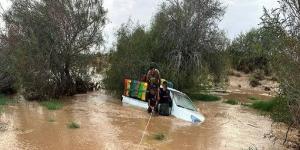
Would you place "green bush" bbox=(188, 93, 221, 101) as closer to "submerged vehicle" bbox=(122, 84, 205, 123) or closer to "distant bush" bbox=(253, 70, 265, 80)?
"submerged vehicle" bbox=(122, 84, 205, 123)

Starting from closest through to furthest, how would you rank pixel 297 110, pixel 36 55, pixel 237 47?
pixel 297 110
pixel 36 55
pixel 237 47

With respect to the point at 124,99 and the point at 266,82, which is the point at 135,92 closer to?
the point at 124,99

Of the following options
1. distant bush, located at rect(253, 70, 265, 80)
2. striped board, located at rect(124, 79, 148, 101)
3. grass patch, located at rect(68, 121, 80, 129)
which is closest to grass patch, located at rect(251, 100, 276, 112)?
striped board, located at rect(124, 79, 148, 101)

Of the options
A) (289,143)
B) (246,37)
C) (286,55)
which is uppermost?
(246,37)

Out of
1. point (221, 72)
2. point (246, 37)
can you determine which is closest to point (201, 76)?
point (221, 72)

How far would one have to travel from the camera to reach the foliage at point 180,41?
23.3 m

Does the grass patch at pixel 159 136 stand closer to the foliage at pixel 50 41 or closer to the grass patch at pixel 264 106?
the grass patch at pixel 264 106

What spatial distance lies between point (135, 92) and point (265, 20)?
778 centimetres

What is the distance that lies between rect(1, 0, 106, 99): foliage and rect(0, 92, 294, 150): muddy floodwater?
1589 millimetres

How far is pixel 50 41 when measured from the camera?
73.8 ft

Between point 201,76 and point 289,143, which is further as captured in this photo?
point 201,76

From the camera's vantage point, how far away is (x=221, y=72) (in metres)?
25.4

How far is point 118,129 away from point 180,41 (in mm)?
10102

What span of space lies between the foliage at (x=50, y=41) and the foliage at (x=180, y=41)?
157 centimetres
